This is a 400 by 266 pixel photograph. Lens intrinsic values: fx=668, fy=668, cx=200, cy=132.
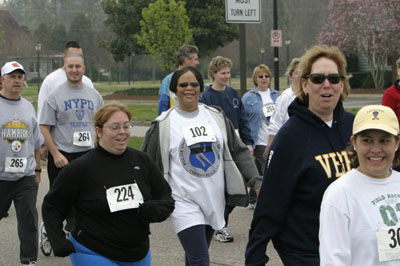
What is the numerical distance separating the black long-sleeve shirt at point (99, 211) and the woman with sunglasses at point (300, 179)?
95 centimetres

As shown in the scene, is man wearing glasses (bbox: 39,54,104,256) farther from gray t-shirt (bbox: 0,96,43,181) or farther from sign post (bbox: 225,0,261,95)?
sign post (bbox: 225,0,261,95)

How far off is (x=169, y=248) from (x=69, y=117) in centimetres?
177

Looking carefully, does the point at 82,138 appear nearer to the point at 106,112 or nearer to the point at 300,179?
the point at 106,112

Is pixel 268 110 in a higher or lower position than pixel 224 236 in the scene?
higher

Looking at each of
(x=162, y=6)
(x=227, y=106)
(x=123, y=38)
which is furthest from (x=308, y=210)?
(x=123, y=38)

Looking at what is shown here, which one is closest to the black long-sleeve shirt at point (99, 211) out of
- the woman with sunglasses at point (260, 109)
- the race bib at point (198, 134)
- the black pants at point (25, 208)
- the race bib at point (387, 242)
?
the race bib at point (198, 134)

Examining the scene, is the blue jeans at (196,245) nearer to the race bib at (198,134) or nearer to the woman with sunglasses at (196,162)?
the woman with sunglasses at (196,162)

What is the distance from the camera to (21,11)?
314ft

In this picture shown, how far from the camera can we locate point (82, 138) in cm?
684

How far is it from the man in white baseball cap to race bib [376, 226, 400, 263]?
4.00 metres

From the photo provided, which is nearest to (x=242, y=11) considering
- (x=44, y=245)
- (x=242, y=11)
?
(x=242, y=11)

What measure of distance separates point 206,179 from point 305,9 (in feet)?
151

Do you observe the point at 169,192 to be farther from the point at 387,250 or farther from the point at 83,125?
the point at 83,125

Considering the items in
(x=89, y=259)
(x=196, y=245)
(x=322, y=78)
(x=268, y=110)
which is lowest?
(x=196, y=245)
